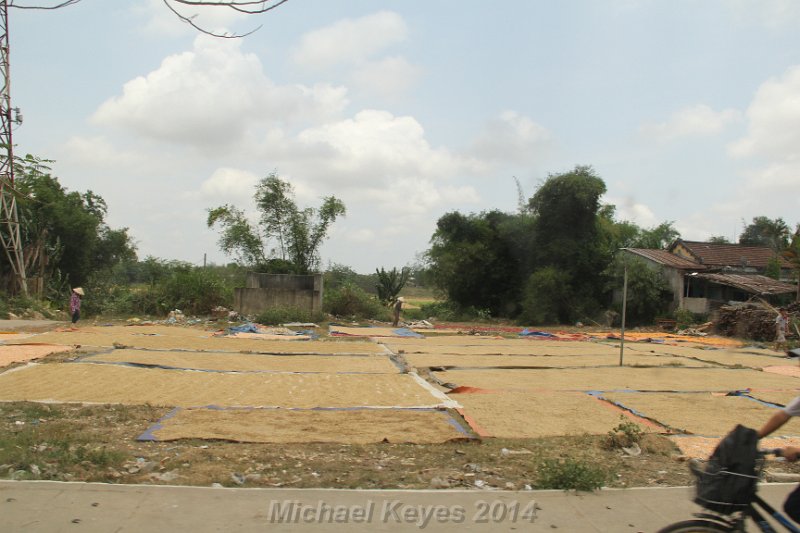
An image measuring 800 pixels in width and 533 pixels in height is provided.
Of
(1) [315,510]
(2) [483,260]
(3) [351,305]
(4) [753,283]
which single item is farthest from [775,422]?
(2) [483,260]

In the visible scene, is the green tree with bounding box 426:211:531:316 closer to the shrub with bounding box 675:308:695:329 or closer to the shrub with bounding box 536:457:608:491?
the shrub with bounding box 675:308:695:329

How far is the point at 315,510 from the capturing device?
3.67 meters

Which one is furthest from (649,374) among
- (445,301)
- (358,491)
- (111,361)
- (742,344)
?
(445,301)

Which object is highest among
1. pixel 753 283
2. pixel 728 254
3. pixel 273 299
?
pixel 728 254

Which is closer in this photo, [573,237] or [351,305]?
[351,305]

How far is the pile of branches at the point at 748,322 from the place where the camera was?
20109 millimetres

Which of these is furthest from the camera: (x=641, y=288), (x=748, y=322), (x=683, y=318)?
(x=641, y=288)

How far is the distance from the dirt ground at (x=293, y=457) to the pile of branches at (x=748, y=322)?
16630 millimetres

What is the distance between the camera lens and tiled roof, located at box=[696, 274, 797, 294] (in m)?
23.5

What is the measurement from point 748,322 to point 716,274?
246 inches

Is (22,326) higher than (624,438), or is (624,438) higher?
(624,438)

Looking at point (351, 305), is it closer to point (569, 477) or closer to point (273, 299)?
point (273, 299)

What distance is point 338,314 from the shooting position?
24719 mm

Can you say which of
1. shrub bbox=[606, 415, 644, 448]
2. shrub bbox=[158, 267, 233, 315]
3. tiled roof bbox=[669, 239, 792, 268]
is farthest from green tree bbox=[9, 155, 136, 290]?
tiled roof bbox=[669, 239, 792, 268]
